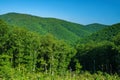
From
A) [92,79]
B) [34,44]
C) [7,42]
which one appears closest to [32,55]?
[34,44]

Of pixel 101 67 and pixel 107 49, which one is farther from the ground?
pixel 107 49

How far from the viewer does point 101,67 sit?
78.3 m

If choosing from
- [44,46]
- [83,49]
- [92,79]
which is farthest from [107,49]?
[92,79]

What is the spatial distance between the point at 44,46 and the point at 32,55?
16.5 feet

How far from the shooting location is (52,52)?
69312 millimetres

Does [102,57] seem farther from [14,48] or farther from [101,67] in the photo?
[14,48]

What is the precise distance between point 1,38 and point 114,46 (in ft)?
91.5

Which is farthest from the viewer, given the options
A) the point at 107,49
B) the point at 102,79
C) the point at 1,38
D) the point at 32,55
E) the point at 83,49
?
the point at 83,49

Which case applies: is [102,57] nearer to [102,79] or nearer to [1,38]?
[102,79]

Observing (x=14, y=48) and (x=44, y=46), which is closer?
(x=14, y=48)

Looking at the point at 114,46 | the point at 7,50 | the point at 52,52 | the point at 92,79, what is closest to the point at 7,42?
the point at 7,50

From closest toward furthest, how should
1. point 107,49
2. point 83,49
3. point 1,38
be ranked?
point 1,38, point 107,49, point 83,49

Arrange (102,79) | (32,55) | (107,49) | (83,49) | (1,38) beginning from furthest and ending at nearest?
1. (83,49)
2. (107,49)
3. (32,55)
4. (1,38)
5. (102,79)

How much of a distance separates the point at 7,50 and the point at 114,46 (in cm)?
2623
